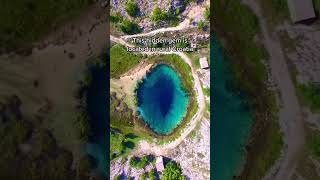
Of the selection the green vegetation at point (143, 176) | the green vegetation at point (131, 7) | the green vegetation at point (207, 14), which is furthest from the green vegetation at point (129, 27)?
the green vegetation at point (143, 176)

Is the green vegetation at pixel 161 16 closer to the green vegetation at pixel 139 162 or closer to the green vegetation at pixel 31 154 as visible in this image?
the green vegetation at pixel 139 162

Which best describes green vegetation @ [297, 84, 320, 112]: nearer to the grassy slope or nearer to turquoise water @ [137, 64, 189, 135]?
the grassy slope

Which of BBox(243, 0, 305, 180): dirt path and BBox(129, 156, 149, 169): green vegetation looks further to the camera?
BBox(129, 156, 149, 169): green vegetation

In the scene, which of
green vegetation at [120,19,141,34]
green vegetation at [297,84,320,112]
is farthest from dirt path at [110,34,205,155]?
green vegetation at [297,84,320,112]

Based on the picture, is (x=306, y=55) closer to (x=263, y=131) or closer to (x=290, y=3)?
(x=290, y=3)

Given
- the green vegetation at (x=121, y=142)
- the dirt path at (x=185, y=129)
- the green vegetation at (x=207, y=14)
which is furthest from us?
the green vegetation at (x=121, y=142)

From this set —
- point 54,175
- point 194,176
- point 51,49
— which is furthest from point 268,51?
point 54,175

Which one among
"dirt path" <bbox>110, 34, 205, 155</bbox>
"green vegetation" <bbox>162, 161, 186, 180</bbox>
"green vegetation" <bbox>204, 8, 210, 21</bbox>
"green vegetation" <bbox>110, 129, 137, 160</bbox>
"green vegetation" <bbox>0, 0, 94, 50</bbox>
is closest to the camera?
"green vegetation" <bbox>0, 0, 94, 50</bbox>
